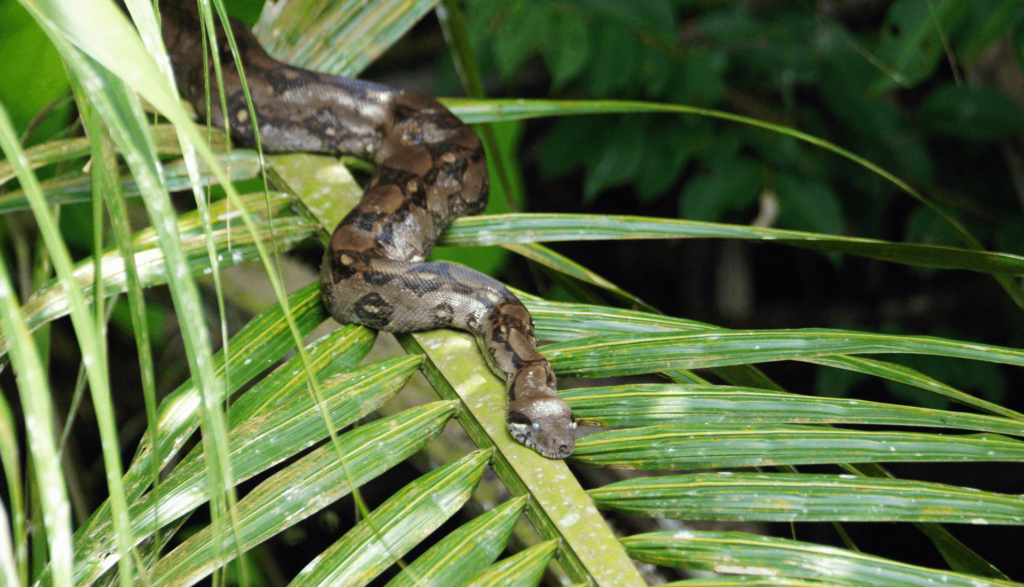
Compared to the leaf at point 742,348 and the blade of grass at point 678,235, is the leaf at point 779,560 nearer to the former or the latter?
the leaf at point 742,348

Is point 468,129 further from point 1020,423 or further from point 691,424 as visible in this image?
point 1020,423

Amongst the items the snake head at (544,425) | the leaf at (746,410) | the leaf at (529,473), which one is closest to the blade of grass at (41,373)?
the leaf at (529,473)

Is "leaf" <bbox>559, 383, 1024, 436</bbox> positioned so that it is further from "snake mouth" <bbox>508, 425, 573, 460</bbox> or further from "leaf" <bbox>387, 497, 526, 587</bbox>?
"leaf" <bbox>387, 497, 526, 587</bbox>

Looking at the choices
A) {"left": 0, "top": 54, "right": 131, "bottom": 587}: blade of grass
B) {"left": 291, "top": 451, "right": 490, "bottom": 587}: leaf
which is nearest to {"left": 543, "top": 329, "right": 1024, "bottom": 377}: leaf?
{"left": 291, "top": 451, "right": 490, "bottom": 587}: leaf

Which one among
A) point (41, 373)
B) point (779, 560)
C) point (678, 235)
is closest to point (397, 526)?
point (779, 560)

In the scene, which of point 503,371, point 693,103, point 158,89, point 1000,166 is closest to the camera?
point 158,89

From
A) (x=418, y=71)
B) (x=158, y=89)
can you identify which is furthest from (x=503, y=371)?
(x=418, y=71)
